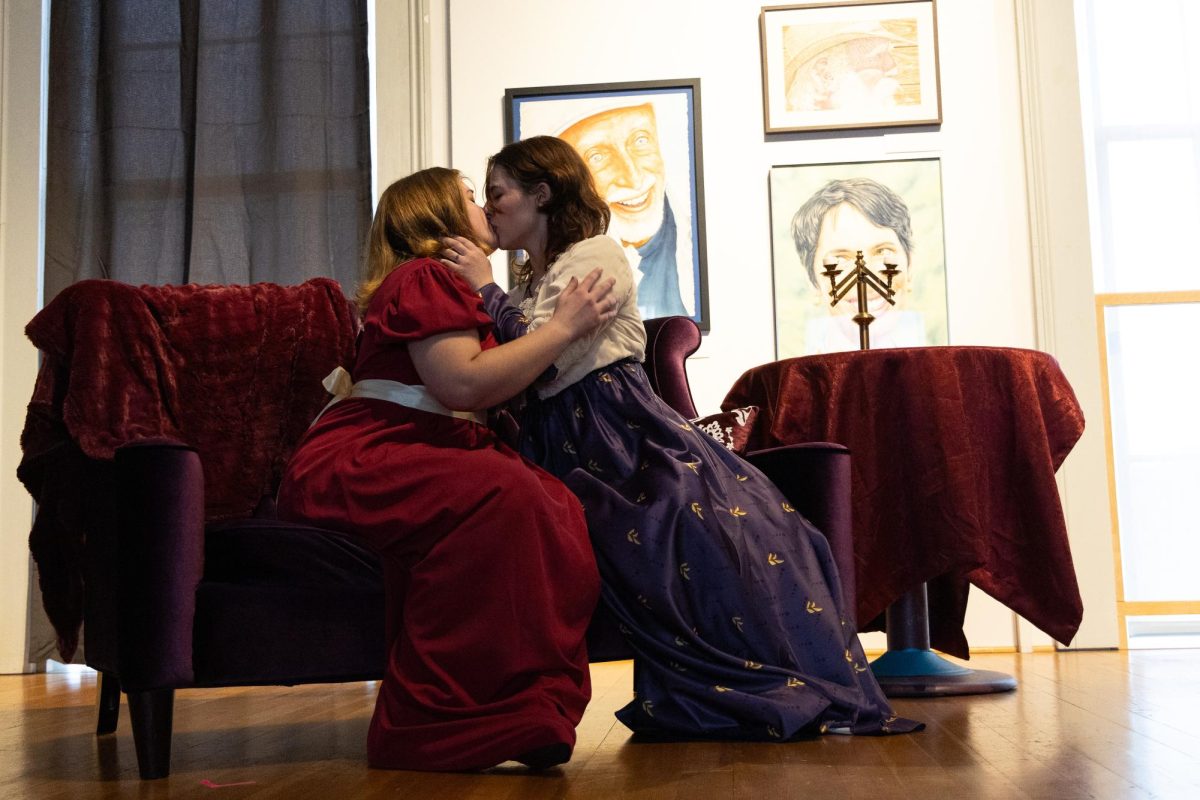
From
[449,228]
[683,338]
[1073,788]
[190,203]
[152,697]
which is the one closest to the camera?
[1073,788]

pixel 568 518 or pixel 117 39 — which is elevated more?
pixel 117 39

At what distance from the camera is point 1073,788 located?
4.93 feet

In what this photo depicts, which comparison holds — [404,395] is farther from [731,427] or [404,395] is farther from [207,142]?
[207,142]

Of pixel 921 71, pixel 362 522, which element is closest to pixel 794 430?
pixel 362 522

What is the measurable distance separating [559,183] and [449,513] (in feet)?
2.44

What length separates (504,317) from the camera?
6.98 feet

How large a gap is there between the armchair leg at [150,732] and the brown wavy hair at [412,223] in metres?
0.74

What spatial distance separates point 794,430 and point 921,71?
178cm

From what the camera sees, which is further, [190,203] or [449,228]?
[190,203]

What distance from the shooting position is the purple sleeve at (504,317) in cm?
211

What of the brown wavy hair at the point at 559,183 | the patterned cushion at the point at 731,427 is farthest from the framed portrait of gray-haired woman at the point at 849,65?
the brown wavy hair at the point at 559,183

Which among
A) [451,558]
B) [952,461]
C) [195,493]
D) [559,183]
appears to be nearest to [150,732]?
[195,493]

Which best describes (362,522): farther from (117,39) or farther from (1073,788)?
(117,39)

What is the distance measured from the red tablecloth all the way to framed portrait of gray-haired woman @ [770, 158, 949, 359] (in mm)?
1158
